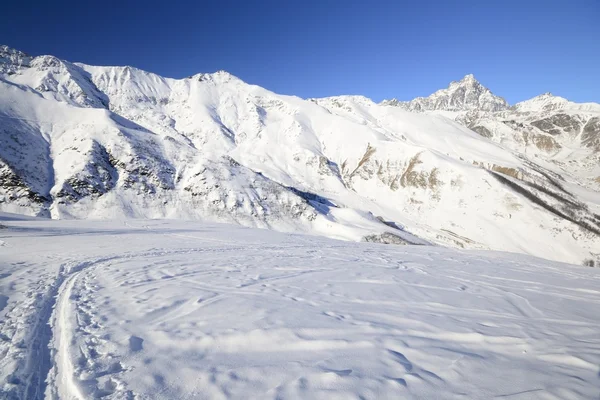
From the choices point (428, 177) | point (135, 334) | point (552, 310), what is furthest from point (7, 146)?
point (428, 177)

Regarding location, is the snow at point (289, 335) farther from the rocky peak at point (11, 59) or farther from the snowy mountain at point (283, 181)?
the rocky peak at point (11, 59)

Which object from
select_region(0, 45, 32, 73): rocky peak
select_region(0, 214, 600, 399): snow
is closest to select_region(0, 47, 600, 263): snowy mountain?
select_region(0, 45, 32, 73): rocky peak

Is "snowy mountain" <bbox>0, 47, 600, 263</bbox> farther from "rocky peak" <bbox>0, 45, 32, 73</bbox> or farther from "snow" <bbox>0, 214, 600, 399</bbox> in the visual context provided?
"snow" <bbox>0, 214, 600, 399</bbox>

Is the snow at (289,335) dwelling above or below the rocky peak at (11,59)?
below

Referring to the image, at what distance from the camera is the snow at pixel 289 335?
372cm

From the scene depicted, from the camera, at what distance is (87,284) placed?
29.7 feet

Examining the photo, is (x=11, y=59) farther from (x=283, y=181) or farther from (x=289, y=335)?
(x=289, y=335)

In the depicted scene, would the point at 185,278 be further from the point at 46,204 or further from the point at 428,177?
the point at 428,177

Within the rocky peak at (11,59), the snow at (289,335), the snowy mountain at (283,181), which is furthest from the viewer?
the rocky peak at (11,59)

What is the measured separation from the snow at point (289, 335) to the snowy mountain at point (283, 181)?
48883mm

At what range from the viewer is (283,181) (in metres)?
111

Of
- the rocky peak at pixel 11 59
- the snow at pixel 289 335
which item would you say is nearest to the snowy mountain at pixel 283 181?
the rocky peak at pixel 11 59

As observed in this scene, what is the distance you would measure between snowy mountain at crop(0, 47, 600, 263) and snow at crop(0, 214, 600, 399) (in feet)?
160

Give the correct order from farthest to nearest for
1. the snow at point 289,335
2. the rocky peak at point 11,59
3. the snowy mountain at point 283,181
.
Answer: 1. the rocky peak at point 11,59
2. the snowy mountain at point 283,181
3. the snow at point 289,335
